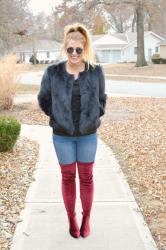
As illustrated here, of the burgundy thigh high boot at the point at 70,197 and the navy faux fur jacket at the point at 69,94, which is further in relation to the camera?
the burgundy thigh high boot at the point at 70,197

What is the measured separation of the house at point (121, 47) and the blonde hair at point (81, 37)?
66.9 m

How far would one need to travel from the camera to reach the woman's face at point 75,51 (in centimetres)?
405

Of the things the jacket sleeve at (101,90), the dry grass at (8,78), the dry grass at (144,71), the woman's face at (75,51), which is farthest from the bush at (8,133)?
the dry grass at (144,71)

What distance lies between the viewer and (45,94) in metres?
4.20

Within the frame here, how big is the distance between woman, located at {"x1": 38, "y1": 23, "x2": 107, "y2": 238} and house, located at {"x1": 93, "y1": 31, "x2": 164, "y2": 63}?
6691cm

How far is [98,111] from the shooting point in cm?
415

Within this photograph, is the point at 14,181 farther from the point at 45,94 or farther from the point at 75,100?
the point at 75,100

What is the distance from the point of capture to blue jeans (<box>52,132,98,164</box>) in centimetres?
415

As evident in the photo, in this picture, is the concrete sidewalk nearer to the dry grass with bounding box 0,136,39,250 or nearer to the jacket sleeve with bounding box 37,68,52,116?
the dry grass with bounding box 0,136,39,250

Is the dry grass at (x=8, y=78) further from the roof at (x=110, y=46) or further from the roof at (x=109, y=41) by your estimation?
the roof at (x=109, y=41)

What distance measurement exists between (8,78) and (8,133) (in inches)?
249

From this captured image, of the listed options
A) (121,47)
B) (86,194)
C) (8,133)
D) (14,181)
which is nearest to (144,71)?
(121,47)

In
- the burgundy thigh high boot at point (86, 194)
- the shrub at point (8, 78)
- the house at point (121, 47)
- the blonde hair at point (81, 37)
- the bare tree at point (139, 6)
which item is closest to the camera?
the blonde hair at point (81, 37)

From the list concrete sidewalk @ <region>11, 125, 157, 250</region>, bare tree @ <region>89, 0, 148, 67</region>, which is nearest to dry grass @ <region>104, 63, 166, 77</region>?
bare tree @ <region>89, 0, 148, 67</region>
